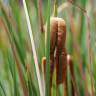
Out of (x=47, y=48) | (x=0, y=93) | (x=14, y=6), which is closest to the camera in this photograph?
(x=47, y=48)

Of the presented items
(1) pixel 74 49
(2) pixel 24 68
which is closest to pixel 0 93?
(2) pixel 24 68

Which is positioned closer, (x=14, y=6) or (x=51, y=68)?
(x=51, y=68)

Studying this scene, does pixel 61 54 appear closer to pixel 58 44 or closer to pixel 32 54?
pixel 58 44

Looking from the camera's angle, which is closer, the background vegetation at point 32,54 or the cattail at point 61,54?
the cattail at point 61,54

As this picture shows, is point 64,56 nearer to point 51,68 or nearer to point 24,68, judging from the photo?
point 51,68

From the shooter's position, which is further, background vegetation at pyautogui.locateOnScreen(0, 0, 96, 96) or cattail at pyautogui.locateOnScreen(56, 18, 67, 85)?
background vegetation at pyautogui.locateOnScreen(0, 0, 96, 96)

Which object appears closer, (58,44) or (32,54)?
(58,44)

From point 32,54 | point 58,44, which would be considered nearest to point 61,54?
point 58,44

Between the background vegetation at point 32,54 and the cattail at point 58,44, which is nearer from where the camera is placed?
the cattail at point 58,44

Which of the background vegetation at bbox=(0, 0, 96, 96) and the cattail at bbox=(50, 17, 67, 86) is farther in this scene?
the background vegetation at bbox=(0, 0, 96, 96)

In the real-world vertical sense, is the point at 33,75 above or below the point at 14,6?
below

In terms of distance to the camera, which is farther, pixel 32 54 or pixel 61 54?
pixel 32 54
